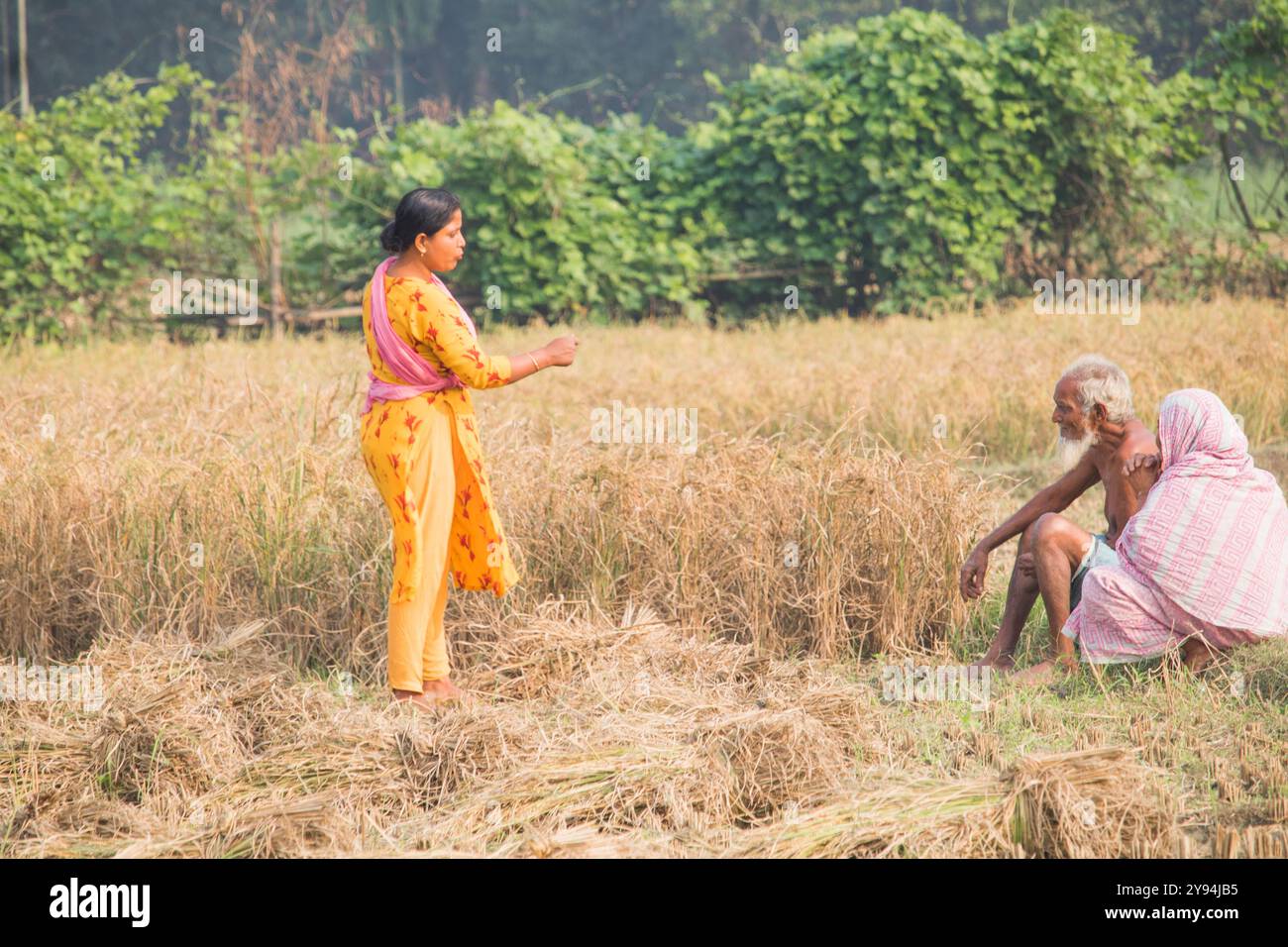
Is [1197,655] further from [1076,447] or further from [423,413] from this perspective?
[423,413]

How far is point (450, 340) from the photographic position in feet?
12.4

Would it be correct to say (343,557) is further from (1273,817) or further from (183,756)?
(1273,817)

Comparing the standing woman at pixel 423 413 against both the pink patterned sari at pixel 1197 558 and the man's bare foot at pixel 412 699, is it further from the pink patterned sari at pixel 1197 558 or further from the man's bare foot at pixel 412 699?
the pink patterned sari at pixel 1197 558

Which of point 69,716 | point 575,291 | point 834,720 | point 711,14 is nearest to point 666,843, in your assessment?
point 834,720

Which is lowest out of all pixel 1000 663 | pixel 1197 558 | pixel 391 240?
pixel 1000 663

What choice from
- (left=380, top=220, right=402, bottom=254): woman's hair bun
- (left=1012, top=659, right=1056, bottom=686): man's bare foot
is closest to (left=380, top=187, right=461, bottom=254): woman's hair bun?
(left=380, top=220, right=402, bottom=254): woman's hair bun

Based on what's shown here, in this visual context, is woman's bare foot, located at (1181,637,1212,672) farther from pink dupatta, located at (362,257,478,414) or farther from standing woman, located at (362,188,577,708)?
pink dupatta, located at (362,257,478,414)

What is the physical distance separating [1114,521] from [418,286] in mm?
2271

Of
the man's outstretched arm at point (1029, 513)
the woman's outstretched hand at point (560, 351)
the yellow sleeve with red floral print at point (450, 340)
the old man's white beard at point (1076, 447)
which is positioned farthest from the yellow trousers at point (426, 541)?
the old man's white beard at point (1076, 447)

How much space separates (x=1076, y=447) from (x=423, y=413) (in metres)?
1.97

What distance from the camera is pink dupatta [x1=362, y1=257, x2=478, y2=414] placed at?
3.84 m

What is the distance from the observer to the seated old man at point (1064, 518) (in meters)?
4.27

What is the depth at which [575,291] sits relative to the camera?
11484mm

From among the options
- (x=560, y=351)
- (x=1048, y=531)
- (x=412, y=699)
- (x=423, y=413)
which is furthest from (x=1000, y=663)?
(x=423, y=413)
